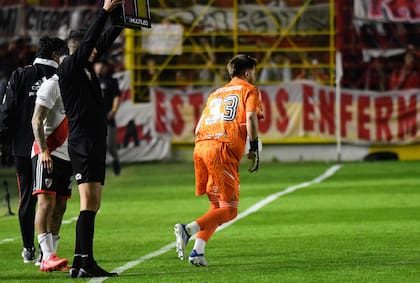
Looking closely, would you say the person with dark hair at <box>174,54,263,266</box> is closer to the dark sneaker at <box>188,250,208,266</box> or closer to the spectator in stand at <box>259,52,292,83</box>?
the dark sneaker at <box>188,250,208,266</box>

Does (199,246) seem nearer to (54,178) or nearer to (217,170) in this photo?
(217,170)

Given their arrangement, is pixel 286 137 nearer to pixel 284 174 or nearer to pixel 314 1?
pixel 314 1

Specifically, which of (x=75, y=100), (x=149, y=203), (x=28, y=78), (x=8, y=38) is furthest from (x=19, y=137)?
(x=8, y=38)

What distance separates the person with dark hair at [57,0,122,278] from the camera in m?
11.8

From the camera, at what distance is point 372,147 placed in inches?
1364

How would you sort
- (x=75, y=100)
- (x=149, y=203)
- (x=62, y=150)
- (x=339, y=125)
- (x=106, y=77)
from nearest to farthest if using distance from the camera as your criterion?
(x=75, y=100) → (x=62, y=150) → (x=149, y=203) → (x=106, y=77) → (x=339, y=125)

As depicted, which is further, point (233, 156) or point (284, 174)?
point (284, 174)

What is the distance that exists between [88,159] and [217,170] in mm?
1594

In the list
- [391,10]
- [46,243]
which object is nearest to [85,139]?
[46,243]

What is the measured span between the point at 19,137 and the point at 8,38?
24109 mm

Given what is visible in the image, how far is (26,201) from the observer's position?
13.7m

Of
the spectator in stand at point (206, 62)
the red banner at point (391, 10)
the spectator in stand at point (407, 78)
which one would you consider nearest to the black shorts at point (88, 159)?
the spectator in stand at point (206, 62)

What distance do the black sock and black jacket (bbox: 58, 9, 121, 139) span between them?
68cm

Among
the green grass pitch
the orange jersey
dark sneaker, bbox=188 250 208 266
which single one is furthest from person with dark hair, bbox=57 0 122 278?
the orange jersey
